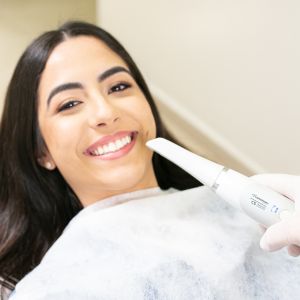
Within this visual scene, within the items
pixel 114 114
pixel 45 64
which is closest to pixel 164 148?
pixel 114 114

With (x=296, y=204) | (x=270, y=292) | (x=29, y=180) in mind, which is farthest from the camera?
(x=29, y=180)

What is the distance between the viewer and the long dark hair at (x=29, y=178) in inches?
39.5

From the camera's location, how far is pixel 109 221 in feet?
2.86

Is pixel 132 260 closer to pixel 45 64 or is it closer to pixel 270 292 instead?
pixel 270 292

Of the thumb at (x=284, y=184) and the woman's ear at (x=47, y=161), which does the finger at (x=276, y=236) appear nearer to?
the thumb at (x=284, y=184)

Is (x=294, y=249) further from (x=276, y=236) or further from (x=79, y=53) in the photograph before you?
(x=79, y=53)

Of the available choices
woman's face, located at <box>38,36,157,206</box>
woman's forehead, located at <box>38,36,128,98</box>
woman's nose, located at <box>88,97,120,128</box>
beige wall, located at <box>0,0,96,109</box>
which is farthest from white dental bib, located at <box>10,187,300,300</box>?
beige wall, located at <box>0,0,96,109</box>

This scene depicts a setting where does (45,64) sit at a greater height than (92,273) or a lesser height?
greater

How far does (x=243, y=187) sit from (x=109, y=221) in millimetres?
353

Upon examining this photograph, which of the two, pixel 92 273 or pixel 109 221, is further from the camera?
pixel 109 221

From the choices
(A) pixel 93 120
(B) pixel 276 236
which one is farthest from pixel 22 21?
(B) pixel 276 236

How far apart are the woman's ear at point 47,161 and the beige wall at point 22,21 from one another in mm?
718

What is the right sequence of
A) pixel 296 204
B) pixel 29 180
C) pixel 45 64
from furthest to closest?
pixel 29 180, pixel 45 64, pixel 296 204

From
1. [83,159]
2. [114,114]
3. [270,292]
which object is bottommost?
[270,292]
